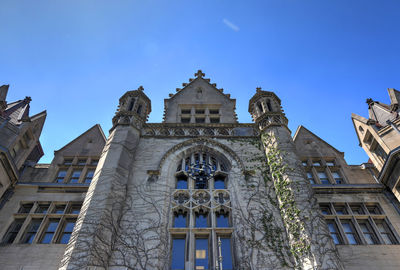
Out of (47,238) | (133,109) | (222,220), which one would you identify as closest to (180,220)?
(222,220)

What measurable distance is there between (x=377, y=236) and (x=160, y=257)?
29.9 ft

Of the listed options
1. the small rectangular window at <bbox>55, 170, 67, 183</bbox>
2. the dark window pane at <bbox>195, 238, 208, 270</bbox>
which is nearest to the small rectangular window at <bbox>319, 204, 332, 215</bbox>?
Answer: the dark window pane at <bbox>195, 238, 208, 270</bbox>

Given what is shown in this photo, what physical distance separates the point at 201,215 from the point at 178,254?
75.7 inches

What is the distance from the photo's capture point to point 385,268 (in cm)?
1045

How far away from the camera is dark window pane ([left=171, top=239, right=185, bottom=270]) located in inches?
382

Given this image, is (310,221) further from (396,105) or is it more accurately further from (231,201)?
(396,105)

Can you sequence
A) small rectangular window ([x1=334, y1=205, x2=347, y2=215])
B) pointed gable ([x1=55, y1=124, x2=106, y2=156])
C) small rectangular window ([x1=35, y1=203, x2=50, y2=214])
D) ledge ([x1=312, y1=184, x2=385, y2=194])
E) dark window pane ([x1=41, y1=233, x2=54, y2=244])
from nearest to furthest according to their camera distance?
dark window pane ([x1=41, y1=233, x2=54, y2=244]), small rectangular window ([x1=35, y1=203, x2=50, y2=214]), small rectangular window ([x1=334, y1=205, x2=347, y2=215]), ledge ([x1=312, y1=184, x2=385, y2=194]), pointed gable ([x1=55, y1=124, x2=106, y2=156])

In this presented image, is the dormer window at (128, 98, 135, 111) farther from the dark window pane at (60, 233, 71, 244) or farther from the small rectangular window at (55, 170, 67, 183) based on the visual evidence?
the dark window pane at (60, 233, 71, 244)

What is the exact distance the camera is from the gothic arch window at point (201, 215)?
32.4ft

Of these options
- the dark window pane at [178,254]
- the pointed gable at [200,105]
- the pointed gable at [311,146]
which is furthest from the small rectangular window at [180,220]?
the pointed gable at [311,146]

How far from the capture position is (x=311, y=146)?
1770cm

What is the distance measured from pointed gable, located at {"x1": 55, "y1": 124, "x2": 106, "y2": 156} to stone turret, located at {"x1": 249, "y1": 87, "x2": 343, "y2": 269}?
993 cm

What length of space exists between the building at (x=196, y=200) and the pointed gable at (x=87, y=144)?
0.09 m

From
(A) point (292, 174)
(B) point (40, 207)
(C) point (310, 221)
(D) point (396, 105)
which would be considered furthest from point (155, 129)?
(D) point (396, 105)
